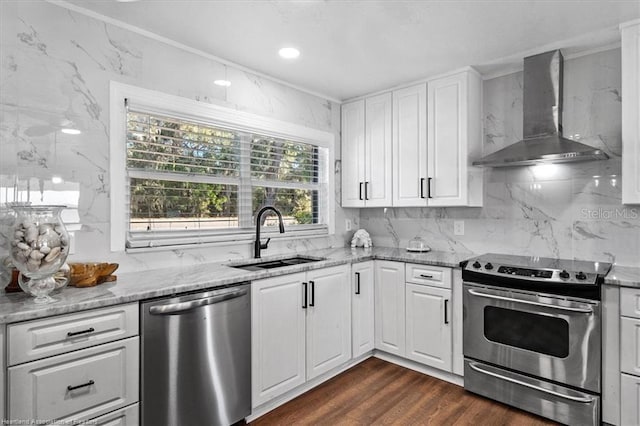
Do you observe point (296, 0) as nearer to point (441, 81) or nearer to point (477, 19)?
point (477, 19)

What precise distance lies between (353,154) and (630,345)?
260cm

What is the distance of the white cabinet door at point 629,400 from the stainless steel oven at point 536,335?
11 centimetres

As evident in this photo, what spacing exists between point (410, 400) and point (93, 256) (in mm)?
2274

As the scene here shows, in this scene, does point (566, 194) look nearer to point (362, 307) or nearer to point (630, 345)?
point (630, 345)

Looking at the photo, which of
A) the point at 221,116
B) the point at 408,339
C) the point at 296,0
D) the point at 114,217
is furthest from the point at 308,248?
the point at 296,0

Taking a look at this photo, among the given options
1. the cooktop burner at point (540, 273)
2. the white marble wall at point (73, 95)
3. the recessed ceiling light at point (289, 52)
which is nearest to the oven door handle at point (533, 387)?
the cooktop burner at point (540, 273)

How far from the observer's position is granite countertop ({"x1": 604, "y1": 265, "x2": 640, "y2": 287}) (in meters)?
2.09

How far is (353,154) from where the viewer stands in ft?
12.5

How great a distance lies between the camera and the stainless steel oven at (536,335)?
87.8 inches

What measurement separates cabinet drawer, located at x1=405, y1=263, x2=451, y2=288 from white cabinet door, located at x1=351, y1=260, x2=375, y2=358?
0.36 meters

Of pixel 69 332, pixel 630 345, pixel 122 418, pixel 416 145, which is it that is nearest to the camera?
pixel 69 332

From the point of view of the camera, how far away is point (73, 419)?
1641mm

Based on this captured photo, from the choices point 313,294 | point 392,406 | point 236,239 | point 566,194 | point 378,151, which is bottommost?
point 392,406

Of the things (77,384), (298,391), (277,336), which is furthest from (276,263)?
(77,384)
